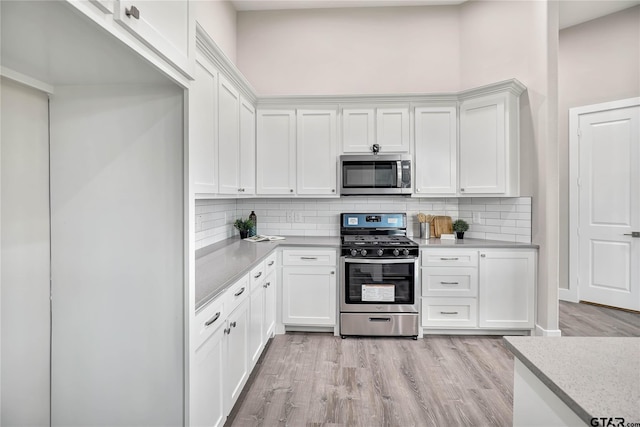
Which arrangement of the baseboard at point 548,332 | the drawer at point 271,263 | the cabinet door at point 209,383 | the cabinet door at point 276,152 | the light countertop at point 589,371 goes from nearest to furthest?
the light countertop at point 589,371 → the cabinet door at point 209,383 → the drawer at point 271,263 → the baseboard at point 548,332 → the cabinet door at point 276,152

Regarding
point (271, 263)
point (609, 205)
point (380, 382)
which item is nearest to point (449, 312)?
point (380, 382)

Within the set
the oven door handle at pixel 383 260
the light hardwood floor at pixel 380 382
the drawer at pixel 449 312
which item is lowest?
the light hardwood floor at pixel 380 382

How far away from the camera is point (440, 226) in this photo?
365 cm

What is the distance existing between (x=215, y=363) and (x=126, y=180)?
3.10 feet

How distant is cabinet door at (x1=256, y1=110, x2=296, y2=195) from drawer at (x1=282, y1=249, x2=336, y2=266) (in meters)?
0.68

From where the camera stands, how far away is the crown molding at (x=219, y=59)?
6.77 ft

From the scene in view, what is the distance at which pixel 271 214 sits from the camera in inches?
152

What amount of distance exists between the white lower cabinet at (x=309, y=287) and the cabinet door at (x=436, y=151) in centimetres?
127

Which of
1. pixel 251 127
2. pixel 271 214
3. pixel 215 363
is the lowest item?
pixel 215 363

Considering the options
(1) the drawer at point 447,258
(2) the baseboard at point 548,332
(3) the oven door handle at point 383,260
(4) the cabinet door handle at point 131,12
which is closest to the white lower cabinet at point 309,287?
(3) the oven door handle at point 383,260

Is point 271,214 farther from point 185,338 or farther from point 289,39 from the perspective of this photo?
point 185,338

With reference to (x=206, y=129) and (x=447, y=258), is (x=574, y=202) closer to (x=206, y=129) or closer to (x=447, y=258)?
(x=447, y=258)

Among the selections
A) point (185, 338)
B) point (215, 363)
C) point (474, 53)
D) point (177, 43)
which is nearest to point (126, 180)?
point (177, 43)

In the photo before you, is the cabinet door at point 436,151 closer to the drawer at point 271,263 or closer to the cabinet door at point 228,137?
the drawer at point 271,263
